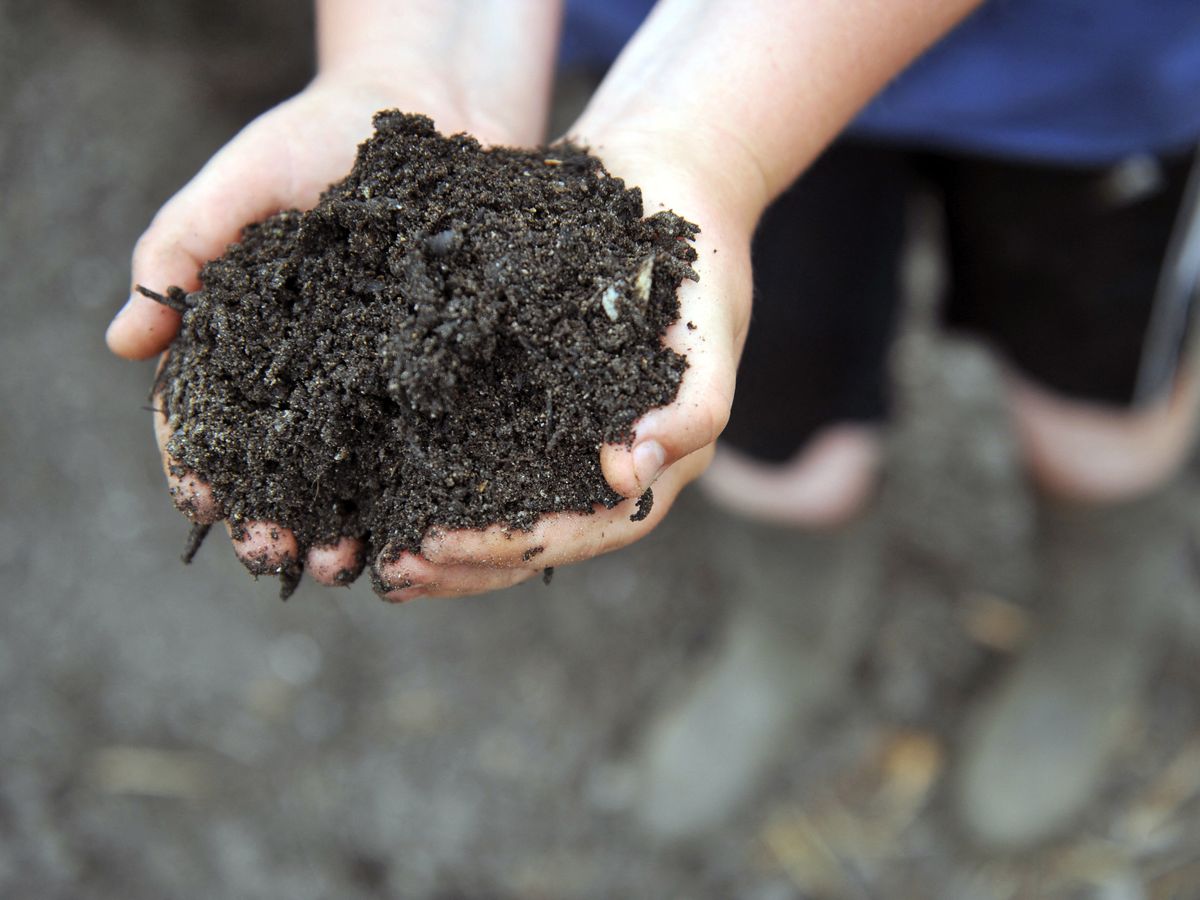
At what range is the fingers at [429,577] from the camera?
1027 millimetres

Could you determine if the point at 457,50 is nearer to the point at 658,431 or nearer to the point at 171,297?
the point at 171,297

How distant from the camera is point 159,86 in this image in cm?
237

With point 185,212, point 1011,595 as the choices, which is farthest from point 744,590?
point 185,212

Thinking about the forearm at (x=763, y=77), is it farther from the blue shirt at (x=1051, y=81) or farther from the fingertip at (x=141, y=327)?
the fingertip at (x=141, y=327)

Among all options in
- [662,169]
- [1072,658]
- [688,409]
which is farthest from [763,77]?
[1072,658]

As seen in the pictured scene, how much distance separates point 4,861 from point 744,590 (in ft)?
5.99

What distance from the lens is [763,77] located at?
1.08m

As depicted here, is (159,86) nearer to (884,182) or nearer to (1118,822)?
(884,182)

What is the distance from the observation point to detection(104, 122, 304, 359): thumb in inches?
44.3

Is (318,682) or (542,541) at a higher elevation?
(542,541)

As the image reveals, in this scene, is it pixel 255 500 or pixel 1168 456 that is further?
pixel 1168 456

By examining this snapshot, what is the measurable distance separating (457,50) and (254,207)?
0.39 m

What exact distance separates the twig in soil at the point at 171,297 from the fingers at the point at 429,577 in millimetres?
411

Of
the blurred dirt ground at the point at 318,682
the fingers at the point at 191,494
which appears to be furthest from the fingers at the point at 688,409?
the blurred dirt ground at the point at 318,682
